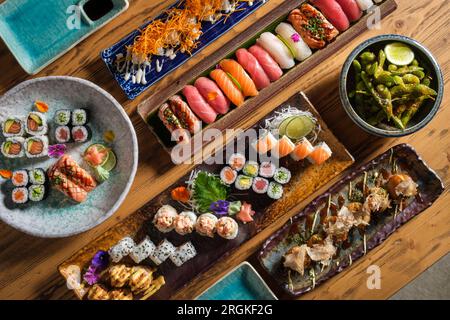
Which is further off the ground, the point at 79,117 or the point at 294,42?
the point at 79,117

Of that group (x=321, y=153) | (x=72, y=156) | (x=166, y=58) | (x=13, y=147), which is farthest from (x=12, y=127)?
(x=321, y=153)

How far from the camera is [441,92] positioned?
141 inches

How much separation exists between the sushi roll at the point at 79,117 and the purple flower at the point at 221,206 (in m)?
1.11

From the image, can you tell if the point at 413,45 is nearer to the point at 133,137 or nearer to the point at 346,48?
the point at 346,48

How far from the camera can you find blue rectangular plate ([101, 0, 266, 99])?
12.2ft

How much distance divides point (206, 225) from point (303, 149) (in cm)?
87

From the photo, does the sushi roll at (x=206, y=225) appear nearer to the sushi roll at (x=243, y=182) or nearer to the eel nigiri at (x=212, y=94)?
the sushi roll at (x=243, y=182)

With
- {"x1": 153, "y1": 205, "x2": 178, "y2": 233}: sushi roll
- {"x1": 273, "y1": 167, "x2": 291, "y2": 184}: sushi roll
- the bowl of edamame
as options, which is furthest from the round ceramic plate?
the bowl of edamame

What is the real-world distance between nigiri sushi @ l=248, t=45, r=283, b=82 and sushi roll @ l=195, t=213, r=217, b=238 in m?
1.09

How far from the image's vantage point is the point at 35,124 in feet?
12.1

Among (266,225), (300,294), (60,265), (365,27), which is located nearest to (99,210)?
(60,265)

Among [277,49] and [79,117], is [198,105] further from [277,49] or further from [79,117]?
[79,117]

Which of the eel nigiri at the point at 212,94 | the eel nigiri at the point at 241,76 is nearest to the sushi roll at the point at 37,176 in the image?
the eel nigiri at the point at 212,94

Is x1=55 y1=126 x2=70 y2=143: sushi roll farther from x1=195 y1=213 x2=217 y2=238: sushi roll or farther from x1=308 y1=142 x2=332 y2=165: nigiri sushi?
x1=308 y1=142 x2=332 y2=165: nigiri sushi
